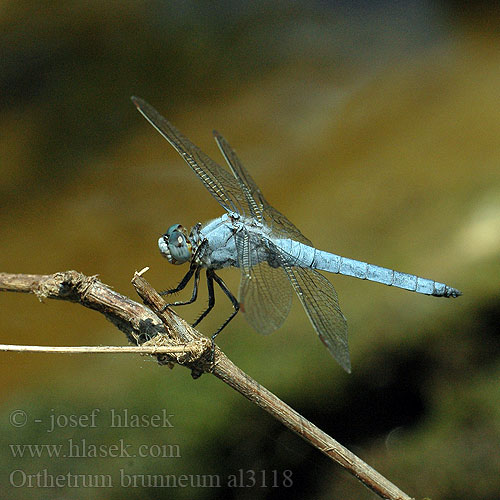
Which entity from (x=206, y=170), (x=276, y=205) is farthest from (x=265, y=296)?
(x=276, y=205)

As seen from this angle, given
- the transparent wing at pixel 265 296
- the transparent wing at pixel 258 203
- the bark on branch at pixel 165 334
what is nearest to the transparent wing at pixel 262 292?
the transparent wing at pixel 265 296

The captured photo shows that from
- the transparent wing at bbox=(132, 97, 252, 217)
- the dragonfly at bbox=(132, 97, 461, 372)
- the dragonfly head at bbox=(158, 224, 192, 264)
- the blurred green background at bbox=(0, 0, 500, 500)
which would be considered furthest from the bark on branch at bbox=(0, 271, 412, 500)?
the transparent wing at bbox=(132, 97, 252, 217)

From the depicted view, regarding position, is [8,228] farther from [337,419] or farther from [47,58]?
[337,419]

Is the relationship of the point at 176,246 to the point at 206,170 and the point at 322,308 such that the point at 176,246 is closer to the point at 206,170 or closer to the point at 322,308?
the point at 206,170

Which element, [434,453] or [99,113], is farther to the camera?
[99,113]

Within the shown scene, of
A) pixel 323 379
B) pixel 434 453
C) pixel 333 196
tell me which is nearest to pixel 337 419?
pixel 323 379

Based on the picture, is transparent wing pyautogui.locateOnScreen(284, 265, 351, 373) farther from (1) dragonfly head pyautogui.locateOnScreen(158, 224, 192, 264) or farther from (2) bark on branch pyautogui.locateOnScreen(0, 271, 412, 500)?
(1) dragonfly head pyautogui.locateOnScreen(158, 224, 192, 264)
